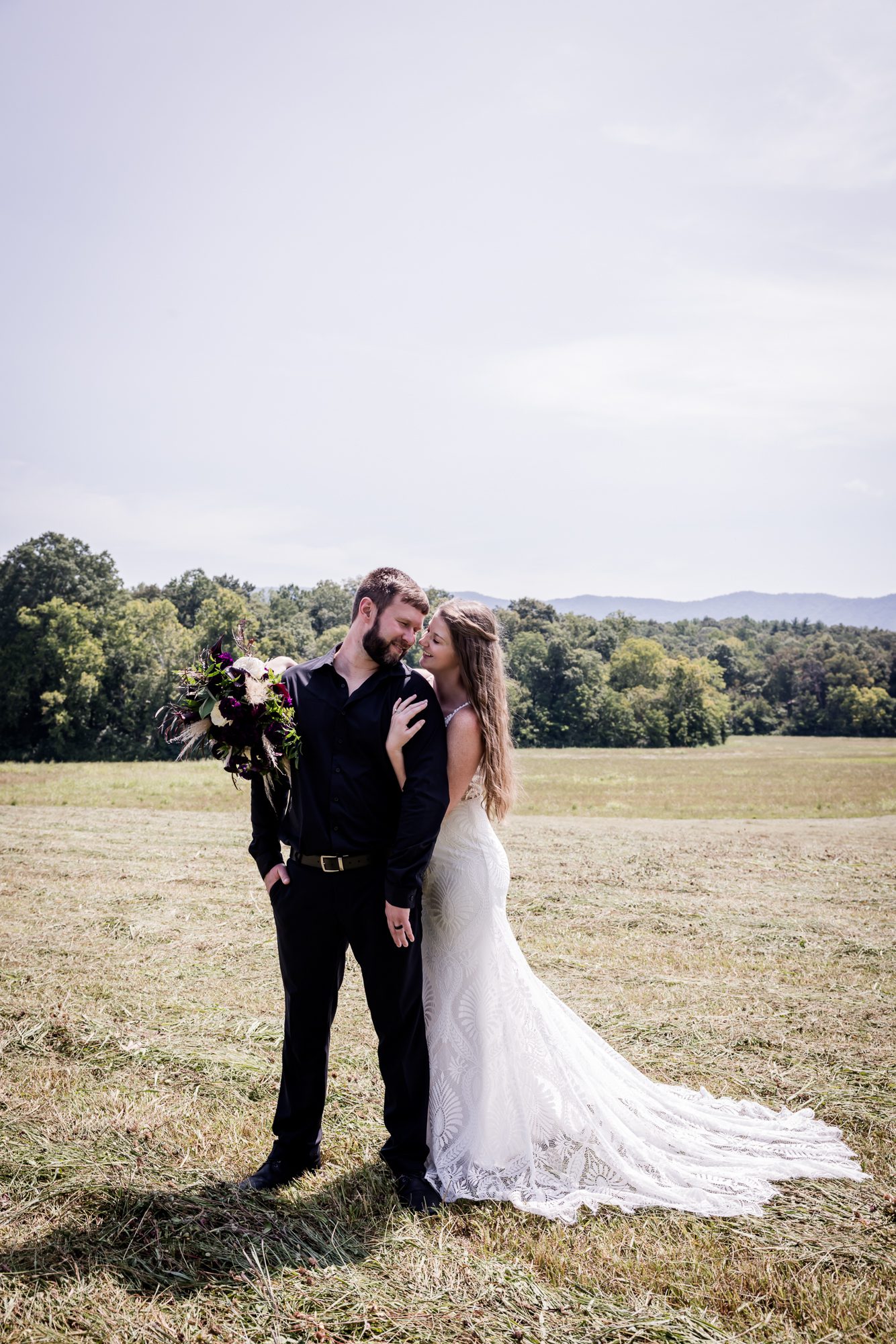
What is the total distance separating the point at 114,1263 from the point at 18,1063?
2270mm

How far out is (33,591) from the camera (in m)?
53.6

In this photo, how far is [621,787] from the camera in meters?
30.3

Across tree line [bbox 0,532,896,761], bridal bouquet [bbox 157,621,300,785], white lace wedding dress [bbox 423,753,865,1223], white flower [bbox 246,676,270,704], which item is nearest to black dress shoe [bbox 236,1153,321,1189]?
white lace wedding dress [bbox 423,753,865,1223]

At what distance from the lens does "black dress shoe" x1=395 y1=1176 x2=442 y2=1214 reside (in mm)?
3826

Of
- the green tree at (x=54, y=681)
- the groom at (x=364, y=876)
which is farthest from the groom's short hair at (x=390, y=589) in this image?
the green tree at (x=54, y=681)

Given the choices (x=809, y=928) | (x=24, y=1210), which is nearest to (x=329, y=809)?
(x=24, y=1210)

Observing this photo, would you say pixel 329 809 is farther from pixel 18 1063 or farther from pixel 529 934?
pixel 529 934

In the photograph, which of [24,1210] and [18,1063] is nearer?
[24,1210]

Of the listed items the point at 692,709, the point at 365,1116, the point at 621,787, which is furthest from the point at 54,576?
the point at 365,1116

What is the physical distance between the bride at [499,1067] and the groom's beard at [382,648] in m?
0.23

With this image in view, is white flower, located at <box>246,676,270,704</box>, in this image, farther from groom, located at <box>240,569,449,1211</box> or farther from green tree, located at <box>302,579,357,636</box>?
green tree, located at <box>302,579,357,636</box>

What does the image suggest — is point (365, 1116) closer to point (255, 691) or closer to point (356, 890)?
point (356, 890)

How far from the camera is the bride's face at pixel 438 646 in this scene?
4.23 m

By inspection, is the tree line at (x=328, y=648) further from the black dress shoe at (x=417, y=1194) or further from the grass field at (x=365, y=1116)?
the black dress shoe at (x=417, y=1194)
